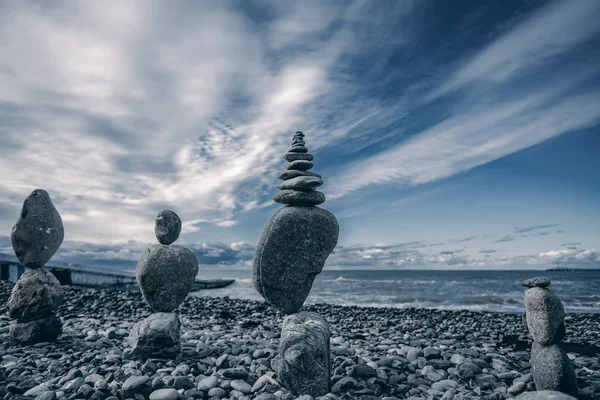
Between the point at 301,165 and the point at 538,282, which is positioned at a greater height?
the point at 301,165

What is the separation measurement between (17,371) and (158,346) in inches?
85.0

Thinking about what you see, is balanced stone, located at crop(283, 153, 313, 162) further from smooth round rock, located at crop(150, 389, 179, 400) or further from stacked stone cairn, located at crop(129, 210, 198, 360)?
smooth round rock, located at crop(150, 389, 179, 400)

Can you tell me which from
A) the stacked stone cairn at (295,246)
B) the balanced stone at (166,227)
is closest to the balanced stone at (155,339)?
the balanced stone at (166,227)

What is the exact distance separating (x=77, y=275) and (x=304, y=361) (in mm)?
22380

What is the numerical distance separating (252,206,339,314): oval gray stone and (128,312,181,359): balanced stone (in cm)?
214

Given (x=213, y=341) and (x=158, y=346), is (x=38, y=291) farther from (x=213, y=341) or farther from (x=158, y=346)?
(x=213, y=341)

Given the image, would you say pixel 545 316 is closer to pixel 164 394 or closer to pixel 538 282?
pixel 538 282

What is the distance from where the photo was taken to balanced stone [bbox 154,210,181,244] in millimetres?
7719

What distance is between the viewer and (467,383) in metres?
6.18

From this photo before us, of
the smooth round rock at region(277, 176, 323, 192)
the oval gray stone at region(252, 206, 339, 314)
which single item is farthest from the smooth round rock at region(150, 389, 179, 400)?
the smooth round rock at region(277, 176, 323, 192)

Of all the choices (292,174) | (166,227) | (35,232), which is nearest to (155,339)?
(166,227)

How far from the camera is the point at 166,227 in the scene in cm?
773

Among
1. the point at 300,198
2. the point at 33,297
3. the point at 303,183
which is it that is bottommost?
the point at 33,297

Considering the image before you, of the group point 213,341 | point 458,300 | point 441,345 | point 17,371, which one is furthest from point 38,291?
point 458,300
